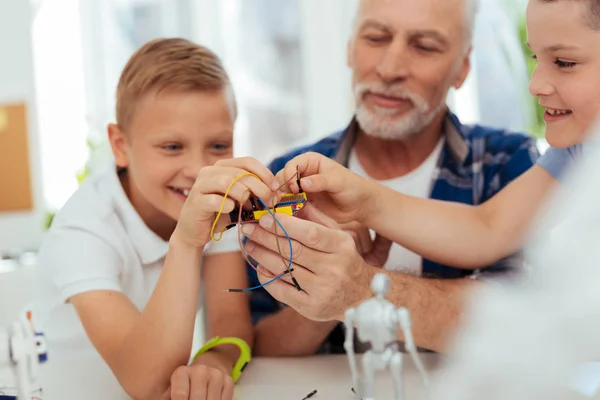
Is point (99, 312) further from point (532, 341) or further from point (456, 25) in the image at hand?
point (456, 25)

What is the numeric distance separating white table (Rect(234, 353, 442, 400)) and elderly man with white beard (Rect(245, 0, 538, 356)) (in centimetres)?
6

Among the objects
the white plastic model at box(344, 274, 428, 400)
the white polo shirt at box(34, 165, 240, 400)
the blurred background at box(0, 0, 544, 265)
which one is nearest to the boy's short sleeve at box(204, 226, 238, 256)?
the white polo shirt at box(34, 165, 240, 400)

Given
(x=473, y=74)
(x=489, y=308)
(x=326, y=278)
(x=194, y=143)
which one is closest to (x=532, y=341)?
(x=489, y=308)

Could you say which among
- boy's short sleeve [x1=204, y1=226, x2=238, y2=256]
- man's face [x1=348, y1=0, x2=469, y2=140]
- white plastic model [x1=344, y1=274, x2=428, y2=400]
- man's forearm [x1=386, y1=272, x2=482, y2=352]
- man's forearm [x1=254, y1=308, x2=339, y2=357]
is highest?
man's face [x1=348, y1=0, x2=469, y2=140]

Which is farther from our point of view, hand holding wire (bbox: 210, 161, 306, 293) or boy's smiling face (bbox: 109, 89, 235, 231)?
boy's smiling face (bbox: 109, 89, 235, 231)

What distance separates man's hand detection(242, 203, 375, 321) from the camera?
703mm

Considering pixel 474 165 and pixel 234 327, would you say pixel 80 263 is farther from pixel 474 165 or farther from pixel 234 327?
pixel 474 165

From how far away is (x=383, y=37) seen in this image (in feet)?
3.71

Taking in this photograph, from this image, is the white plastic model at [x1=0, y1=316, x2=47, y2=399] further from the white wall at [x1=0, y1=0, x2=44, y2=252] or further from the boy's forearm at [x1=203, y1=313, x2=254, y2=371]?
the white wall at [x1=0, y1=0, x2=44, y2=252]

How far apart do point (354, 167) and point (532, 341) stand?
0.75 metres

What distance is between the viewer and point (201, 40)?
2439mm

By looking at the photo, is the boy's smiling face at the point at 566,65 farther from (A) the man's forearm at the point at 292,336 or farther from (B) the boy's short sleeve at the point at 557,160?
(A) the man's forearm at the point at 292,336

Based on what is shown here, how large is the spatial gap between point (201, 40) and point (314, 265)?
187 cm

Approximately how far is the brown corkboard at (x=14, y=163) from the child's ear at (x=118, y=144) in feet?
1.67
